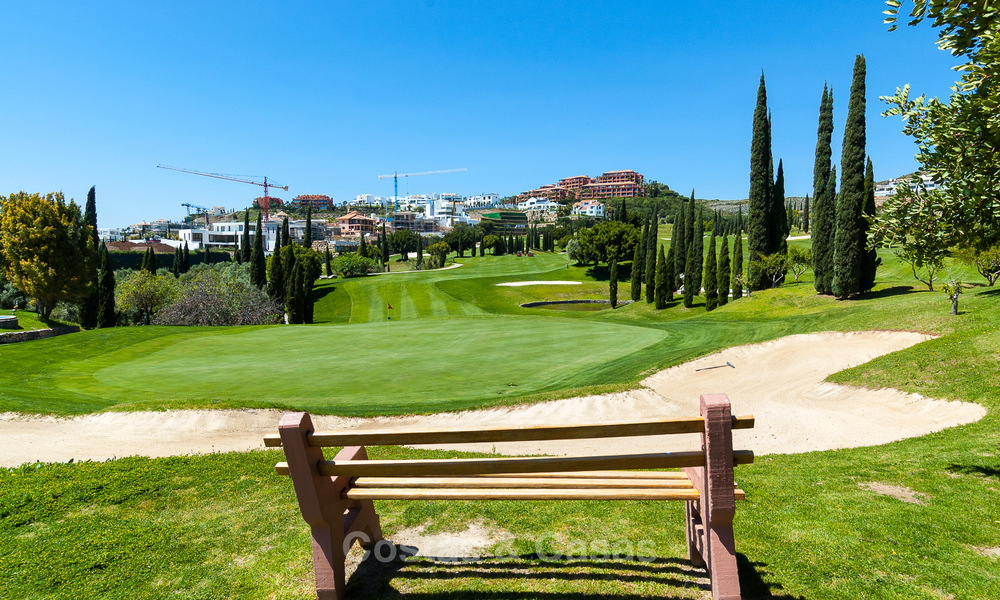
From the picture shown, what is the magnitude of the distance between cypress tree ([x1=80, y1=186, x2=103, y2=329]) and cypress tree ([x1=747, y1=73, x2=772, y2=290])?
49125 millimetres

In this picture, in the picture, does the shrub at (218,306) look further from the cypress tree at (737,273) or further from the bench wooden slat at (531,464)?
the bench wooden slat at (531,464)

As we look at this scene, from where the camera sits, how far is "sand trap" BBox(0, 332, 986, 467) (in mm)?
11602

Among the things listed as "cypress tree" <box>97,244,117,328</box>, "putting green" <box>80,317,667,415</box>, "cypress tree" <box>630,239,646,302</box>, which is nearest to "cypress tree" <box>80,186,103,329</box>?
"cypress tree" <box>97,244,117,328</box>

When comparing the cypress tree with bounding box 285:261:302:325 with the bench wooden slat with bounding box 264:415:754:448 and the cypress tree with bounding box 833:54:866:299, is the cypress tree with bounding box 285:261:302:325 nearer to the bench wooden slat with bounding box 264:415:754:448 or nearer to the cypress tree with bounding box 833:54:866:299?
the cypress tree with bounding box 833:54:866:299

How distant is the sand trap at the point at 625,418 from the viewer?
11.6 meters

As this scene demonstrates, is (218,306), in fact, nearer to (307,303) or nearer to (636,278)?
(307,303)

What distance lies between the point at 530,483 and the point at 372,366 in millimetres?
18275

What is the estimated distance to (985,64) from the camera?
555 cm

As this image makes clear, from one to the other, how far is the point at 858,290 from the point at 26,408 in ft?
130

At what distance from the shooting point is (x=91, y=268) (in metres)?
37.3

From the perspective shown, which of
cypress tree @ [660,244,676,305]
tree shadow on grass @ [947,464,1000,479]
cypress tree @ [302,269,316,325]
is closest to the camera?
tree shadow on grass @ [947,464,1000,479]

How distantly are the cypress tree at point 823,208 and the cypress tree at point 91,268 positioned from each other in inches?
1967

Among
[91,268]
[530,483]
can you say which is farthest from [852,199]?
[91,268]

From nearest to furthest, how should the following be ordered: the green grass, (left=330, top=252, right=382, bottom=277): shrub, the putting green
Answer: the green grass, the putting green, (left=330, top=252, right=382, bottom=277): shrub
